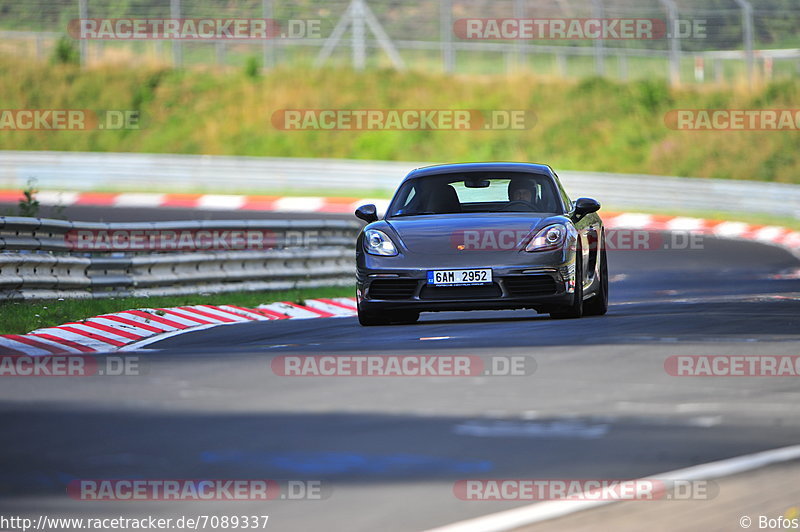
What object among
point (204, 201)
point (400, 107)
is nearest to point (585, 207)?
point (204, 201)

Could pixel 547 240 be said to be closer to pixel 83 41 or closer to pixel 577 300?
pixel 577 300

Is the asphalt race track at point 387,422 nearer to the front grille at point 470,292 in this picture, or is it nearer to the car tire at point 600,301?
the front grille at point 470,292

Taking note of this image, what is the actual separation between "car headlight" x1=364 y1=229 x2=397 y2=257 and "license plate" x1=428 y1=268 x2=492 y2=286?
440 millimetres

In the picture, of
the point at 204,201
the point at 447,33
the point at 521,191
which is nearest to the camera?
the point at 521,191

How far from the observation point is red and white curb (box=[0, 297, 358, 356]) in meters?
10.6

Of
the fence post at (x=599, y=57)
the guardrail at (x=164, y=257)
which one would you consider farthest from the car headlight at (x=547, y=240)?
the fence post at (x=599, y=57)

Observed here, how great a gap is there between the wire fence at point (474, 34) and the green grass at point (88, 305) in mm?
20469

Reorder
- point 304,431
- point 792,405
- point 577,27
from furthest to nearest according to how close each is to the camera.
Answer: point 577,27, point 792,405, point 304,431

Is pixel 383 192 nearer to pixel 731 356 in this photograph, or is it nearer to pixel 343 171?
pixel 343 171

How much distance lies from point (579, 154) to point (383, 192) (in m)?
8.95

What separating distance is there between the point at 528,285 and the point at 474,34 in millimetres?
29146

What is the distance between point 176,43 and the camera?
129 ft

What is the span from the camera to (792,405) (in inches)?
280

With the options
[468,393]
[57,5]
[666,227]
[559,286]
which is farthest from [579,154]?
[468,393]
